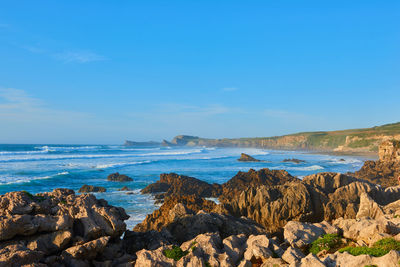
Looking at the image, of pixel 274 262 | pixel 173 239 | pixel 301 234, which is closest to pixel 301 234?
pixel 301 234

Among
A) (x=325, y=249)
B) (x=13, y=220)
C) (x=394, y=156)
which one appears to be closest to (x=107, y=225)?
(x=13, y=220)

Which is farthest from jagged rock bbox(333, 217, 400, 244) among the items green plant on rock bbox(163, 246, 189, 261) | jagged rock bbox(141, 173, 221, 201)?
jagged rock bbox(141, 173, 221, 201)

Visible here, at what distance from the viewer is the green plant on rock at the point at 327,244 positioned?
44.2ft

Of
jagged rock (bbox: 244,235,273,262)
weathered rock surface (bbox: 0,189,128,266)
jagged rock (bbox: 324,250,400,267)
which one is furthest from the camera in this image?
jagged rock (bbox: 244,235,273,262)

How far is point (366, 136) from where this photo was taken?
427 feet

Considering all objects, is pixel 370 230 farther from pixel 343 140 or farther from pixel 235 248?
pixel 343 140

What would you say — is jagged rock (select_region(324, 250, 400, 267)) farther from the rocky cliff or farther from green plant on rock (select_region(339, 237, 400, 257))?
the rocky cliff

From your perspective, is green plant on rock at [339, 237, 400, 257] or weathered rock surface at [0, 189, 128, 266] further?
green plant on rock at [339, 237, 400, 257]

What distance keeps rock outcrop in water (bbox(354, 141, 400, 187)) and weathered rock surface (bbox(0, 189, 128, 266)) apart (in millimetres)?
38304

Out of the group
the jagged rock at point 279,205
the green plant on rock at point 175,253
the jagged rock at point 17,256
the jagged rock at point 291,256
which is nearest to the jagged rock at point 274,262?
the jagged rock at point 291,256

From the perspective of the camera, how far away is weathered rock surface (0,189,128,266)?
35.5ft

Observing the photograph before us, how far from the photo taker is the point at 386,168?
44.8 metres

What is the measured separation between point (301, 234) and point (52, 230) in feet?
37.4

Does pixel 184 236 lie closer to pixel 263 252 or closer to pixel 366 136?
pixel 263 252
